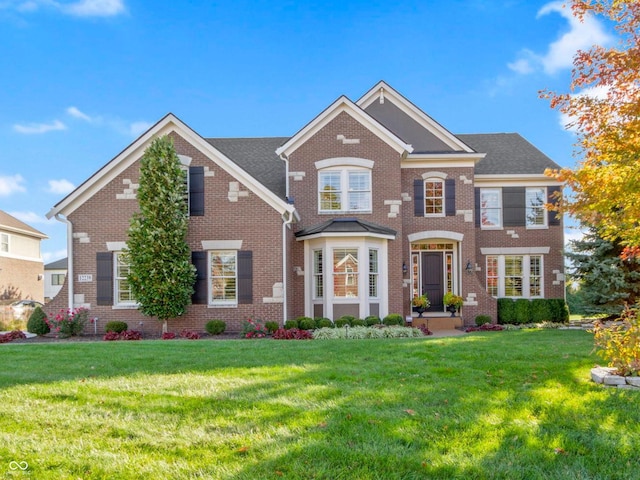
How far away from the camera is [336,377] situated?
705 centimetres

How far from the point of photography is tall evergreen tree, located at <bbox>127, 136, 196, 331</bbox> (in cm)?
1441

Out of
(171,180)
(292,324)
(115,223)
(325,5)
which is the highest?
(325,5)

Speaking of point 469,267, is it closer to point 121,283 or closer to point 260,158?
point 260,158

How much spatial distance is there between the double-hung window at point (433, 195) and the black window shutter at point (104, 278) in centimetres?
1131

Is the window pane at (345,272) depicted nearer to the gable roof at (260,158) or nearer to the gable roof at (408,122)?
the gable roof at (260,158)

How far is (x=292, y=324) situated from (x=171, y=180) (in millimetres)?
5782

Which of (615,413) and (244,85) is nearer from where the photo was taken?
(615,413)

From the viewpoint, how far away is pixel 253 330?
1458cm

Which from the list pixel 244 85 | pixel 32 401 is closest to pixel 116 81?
pixel 244 85

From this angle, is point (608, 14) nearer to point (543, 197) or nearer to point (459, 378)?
point (459, 378)

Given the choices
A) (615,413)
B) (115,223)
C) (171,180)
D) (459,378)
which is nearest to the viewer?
(615,413)

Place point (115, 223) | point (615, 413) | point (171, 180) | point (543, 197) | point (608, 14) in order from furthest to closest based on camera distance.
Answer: point (543, 197)
point (115, 223)
point (171, 180)
point (608, 14)
point (615, 413)

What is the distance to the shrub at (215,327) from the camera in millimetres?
14750

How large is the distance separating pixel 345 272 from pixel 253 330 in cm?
369
